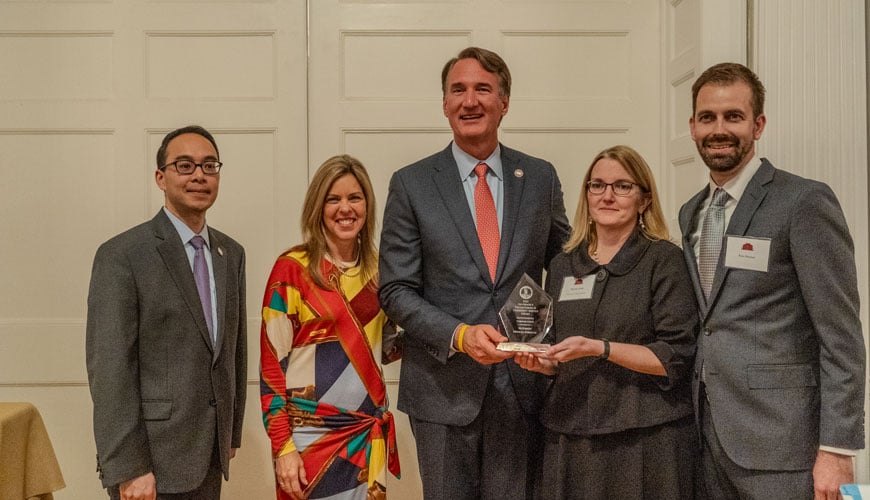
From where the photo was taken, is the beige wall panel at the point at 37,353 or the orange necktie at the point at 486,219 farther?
the beige wall panel at the point at 37,353

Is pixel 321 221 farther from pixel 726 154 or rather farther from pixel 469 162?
pixel 726 154

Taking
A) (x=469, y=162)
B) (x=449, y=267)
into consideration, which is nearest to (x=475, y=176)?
(x=469, y=162)

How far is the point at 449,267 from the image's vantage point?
7.84 feet

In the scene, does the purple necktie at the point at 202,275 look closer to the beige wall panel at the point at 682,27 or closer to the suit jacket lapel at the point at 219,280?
the suit jacket lapel at the point at 219,280

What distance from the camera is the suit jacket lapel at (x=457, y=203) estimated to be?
238 centimetres

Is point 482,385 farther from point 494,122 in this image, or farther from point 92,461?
point 92,461

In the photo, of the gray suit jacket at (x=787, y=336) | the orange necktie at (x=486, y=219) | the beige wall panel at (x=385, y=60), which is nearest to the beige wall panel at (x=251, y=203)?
the beige wall panel at (x=385, y=60)

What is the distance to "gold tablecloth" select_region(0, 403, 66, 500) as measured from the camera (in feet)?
9.98

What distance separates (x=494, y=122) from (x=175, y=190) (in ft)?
3.62

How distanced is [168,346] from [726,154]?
1.83m

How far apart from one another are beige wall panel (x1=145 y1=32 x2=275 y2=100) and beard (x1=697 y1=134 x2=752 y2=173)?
2436 mm

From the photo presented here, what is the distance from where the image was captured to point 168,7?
12.8 ft

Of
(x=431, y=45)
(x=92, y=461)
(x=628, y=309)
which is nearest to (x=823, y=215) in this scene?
(x=628, y=309)

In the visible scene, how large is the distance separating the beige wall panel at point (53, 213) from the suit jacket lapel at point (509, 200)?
7.86 ft
